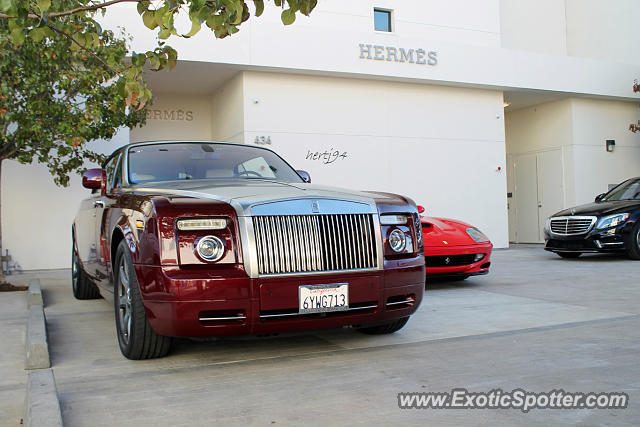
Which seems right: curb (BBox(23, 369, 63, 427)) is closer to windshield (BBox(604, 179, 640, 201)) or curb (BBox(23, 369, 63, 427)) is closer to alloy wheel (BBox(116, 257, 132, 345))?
alloy wheel (BBox(116, 257, 132, 345))

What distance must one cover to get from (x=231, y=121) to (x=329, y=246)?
1082cm

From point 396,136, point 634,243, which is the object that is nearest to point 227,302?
point 634,243

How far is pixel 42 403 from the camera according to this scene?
9.29 feet

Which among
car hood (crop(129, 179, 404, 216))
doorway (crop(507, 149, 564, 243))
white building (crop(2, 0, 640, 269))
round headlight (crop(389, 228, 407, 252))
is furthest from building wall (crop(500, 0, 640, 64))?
car hood (crop(129, 179, 404, 216))

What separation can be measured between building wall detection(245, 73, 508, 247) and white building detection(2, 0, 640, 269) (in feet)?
0.10

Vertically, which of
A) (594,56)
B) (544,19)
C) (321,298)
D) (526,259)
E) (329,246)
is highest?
(544,19)

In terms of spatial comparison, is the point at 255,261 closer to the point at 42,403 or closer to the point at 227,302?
the point at 227,302

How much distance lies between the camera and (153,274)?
3.51 meters

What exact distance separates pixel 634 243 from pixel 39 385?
10044 millimetres

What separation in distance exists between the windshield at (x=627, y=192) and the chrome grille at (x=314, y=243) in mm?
9116

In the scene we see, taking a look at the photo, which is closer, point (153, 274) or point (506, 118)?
point (153, 274)

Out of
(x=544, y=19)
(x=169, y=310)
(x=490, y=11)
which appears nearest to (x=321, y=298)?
(x=169, y=310)

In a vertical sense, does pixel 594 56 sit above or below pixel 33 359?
above

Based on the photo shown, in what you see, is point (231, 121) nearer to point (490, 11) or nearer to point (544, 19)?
point (490, 11)
